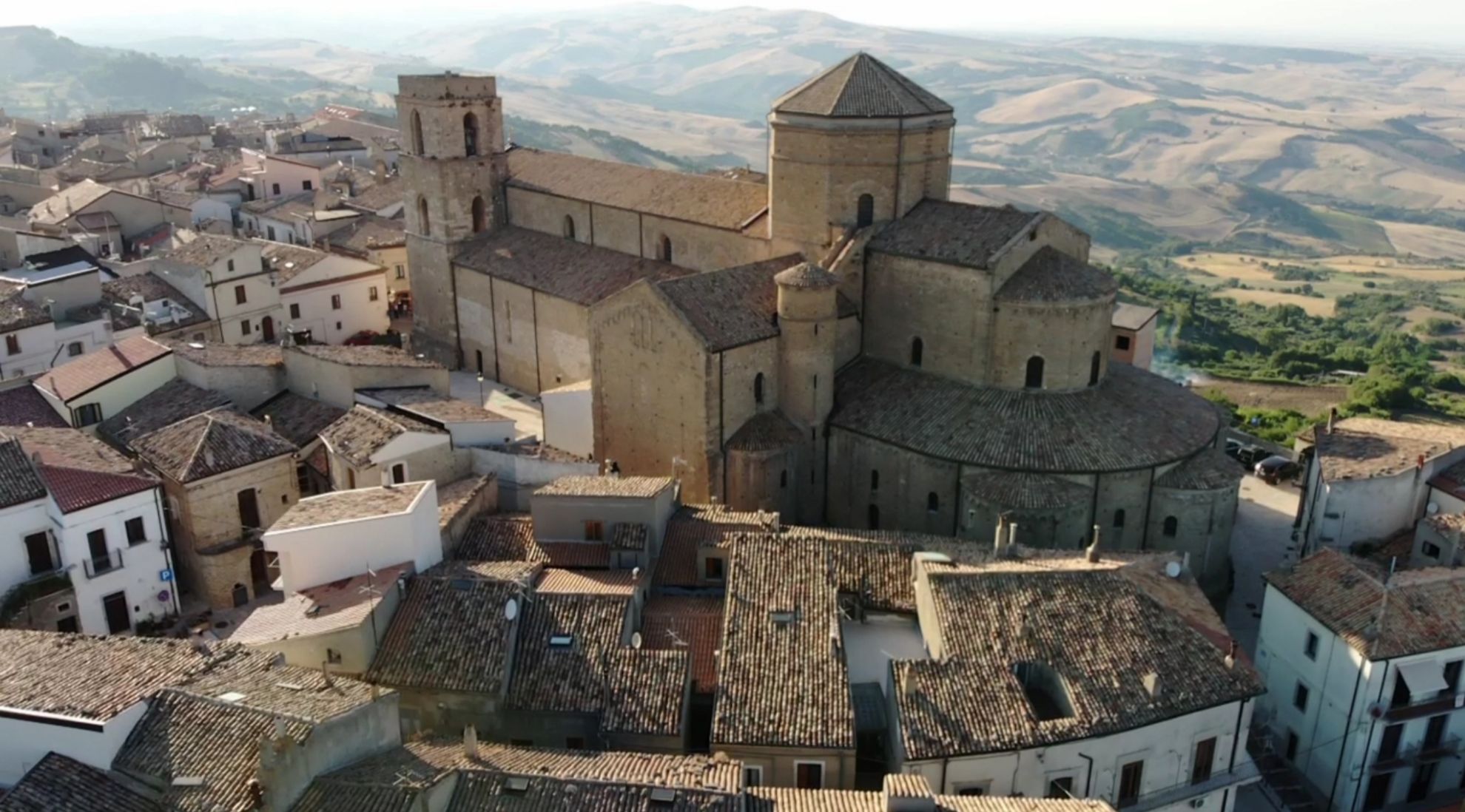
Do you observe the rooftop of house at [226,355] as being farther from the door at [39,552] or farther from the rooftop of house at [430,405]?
the door at [39,552]

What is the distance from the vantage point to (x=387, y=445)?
28.1 m

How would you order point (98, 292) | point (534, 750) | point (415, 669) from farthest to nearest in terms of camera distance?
point (98, 292) → point (415, 669) → point (534, 750)

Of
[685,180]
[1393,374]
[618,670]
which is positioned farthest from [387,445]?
[1393,374]

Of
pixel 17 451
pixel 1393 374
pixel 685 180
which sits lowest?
pixel 1393 374

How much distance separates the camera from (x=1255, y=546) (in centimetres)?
3394

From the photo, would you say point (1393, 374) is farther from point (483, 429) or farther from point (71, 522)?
point (71, 522)

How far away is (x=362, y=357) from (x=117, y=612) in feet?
34.7

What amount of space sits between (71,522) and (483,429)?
9.75 meters

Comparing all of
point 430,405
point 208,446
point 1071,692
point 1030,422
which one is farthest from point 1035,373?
point 208,446

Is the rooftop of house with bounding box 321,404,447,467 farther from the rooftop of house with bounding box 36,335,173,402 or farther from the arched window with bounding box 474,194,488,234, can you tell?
the arched window with bounding box 474,194,488,234

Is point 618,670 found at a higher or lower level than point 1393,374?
higher

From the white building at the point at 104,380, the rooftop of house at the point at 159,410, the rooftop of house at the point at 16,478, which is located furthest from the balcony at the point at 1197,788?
the white building at the point at 104,380

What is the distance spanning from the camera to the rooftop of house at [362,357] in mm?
32781

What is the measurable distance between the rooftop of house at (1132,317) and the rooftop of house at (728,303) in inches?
608
